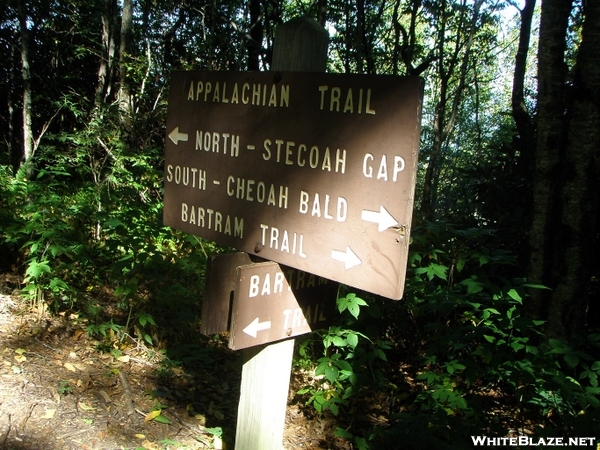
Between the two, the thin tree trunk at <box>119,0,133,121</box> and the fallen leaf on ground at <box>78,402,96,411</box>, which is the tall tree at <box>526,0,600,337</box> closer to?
the fallen leaf on ground at <box>78,402,96,411</box>

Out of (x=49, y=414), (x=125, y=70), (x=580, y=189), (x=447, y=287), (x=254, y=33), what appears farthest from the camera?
(x=254, y=33)

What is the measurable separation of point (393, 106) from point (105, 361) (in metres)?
3.34

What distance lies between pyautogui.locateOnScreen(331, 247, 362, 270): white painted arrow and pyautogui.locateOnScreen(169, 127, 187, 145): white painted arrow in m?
0.83

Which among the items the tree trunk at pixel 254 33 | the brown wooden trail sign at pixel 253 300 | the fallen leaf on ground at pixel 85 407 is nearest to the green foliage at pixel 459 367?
the brown wooden trail sign at pixel 253 300

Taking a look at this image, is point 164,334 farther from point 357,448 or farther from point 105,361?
point 357,448

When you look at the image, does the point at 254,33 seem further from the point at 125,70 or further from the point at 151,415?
the point at 151,415

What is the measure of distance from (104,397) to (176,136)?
220cm

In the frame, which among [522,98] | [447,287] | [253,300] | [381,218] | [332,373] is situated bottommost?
[332,373]

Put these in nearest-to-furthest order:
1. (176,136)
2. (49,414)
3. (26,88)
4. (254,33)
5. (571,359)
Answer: (176,136), (571,359), (49,414), (26,88), (254,33)

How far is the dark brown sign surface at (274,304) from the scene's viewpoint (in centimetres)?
182

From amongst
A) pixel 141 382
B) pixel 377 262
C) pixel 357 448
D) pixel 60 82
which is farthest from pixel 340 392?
pixel 60 82

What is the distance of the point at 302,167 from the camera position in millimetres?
1637

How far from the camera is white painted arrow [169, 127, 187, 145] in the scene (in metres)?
2.03

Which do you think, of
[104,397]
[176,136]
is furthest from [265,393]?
[104,397]
